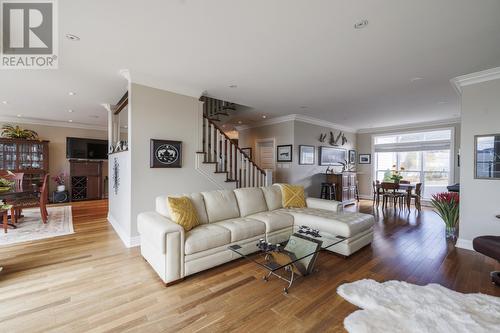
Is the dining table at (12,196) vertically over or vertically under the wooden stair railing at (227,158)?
under

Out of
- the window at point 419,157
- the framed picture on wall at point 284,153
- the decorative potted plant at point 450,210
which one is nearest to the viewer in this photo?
the decorative potted plant at point 450,210

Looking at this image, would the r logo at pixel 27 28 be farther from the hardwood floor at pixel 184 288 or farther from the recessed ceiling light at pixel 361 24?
the recessed ceiling light at pixel 361 24

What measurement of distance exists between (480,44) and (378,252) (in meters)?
2.91

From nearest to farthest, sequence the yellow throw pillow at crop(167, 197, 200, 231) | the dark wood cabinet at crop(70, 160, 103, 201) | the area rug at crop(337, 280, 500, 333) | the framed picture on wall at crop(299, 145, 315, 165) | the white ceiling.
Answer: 1. the area rug at crop(337, 280, 500, 333)
2. the white ceiling
3. the yellow throw pillow at crop(167, 197, 200, 231)
4. the framed picture on wall at crop(299, 145, 315, 165)
5. the dark wood cabinet at crop(70, 160, 103, 201)

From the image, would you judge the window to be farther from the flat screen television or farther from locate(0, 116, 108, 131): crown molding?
locate(0, 116, 108, 131): crown molding

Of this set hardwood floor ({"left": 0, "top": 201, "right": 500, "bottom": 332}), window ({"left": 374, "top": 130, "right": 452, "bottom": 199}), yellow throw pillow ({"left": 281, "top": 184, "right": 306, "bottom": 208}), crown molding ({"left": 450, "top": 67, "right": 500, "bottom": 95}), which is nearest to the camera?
hardwood floor ({"left": 0, "top": 201, "right": 500, "bottom": 332})

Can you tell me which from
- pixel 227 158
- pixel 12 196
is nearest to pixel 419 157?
pixel 227 158

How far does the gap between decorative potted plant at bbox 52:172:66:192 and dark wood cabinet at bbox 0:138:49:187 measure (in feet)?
1.15

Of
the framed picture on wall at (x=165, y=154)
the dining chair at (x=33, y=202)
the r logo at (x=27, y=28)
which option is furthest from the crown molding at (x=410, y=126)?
the dining chair at (x=33, y=202)

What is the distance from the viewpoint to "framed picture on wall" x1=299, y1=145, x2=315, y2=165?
259 inches

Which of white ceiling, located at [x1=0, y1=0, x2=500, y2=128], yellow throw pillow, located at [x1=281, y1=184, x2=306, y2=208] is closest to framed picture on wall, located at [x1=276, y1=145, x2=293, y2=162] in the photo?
white ceiling, located at [x1=0, y1=0, x2=500, y2=128]

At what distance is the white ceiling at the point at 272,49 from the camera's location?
2004 mm

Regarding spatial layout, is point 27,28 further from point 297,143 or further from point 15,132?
point 15,132

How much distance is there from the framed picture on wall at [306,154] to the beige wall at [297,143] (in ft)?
0.39
